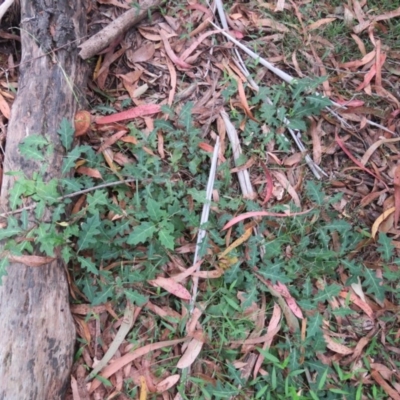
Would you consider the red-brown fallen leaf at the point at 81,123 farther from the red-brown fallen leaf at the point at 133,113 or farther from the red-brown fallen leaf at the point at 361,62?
the red-brown fallen leaf at the point at 361,62

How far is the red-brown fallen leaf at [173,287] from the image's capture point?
7.57ft

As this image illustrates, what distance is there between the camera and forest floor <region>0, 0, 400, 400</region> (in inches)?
89.5

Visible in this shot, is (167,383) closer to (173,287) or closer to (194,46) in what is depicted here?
(173,287)

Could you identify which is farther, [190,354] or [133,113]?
[133,113]

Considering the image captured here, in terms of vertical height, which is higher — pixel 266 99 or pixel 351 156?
pixel 266 99

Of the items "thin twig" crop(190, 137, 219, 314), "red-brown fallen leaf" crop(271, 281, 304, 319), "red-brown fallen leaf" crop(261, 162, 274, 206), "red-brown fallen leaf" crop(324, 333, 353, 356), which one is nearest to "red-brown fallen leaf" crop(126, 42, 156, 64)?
"thin twig" crop(190, 137, 219, 314)

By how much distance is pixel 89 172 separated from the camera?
7.93 ft

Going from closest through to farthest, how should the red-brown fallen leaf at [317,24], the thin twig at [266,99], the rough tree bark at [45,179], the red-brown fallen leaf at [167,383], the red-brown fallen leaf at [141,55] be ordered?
the rough tree bark at [45,179] < the red-brown fallen leaf at [167,383] < the thin twig at [266,99] < the red-brown fallen leaf at [141,55] < the red-brown fallen leaf at [317,24]

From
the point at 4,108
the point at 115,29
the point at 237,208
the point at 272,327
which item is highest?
the point at 115,29

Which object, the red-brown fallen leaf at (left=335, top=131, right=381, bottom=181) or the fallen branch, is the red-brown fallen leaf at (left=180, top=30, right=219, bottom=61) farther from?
the red-brown fallen leaf at (left=335, top=131, right=381, bottom=181)

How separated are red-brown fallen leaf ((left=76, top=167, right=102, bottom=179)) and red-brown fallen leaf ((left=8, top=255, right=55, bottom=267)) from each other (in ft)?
1.72

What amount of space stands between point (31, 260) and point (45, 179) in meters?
0.42

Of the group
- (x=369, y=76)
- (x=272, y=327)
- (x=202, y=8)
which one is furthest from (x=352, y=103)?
(x=272, y=327)

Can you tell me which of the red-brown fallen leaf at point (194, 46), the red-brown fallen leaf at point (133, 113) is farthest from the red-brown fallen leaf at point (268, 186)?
the red-brown fallen leaf at point (194, 46)
